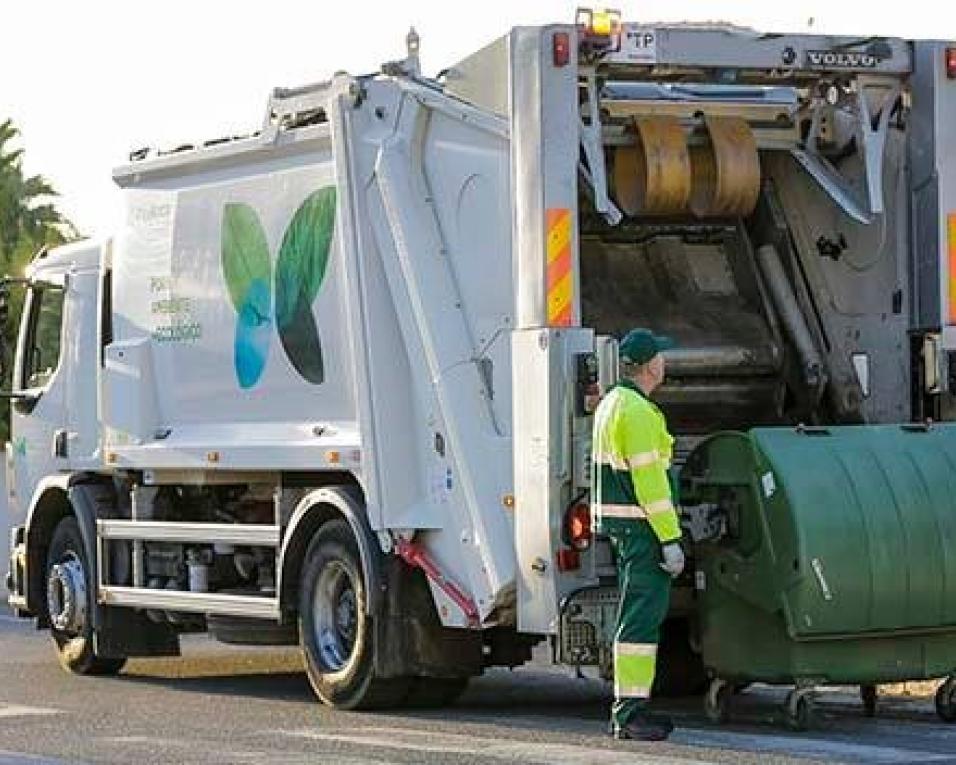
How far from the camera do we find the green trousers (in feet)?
35.7

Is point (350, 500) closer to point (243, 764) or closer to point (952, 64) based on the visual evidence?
point (243, 764)

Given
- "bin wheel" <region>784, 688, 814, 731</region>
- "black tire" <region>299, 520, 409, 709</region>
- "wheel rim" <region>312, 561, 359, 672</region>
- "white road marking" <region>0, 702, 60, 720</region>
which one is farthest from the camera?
"white road marking" <region>0, 702, 60, 720</region>

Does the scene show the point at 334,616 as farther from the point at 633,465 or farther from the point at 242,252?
the point at 633,465

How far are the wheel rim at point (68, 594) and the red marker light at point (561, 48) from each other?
5457 millimetres

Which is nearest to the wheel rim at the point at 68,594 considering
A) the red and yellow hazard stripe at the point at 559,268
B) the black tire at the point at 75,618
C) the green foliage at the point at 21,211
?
the black tire at the point at 75,618

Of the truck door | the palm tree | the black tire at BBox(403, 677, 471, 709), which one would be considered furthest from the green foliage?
the black tire at BBox(403, 677, 471, 709)

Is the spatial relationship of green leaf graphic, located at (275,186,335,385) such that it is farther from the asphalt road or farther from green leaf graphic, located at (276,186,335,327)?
the asphalt road

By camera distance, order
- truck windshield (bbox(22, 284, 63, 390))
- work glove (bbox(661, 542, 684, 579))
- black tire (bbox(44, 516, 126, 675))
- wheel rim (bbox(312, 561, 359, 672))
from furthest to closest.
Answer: truck windshield (bbox(22, 284, 63, 390)) → black tire (bbox(44, 516, 126, 675)) → wheel rim (bbox(312, 561, 359, 672)) → work glove (bbox(661, 542, 684, 579))

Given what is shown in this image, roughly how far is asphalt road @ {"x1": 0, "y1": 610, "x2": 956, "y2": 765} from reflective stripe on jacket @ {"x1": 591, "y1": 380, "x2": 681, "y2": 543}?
3.12 feet

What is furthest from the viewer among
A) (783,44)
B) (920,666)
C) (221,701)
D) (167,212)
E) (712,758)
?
(167,212)

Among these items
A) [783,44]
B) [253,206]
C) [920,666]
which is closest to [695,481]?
[920,666]

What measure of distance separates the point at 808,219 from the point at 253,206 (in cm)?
289

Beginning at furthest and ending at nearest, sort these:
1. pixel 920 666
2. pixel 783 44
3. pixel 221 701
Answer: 1. pixel 221 701
2. pixel 783 44
3. pixel 920 666

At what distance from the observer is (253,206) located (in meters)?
13.5
